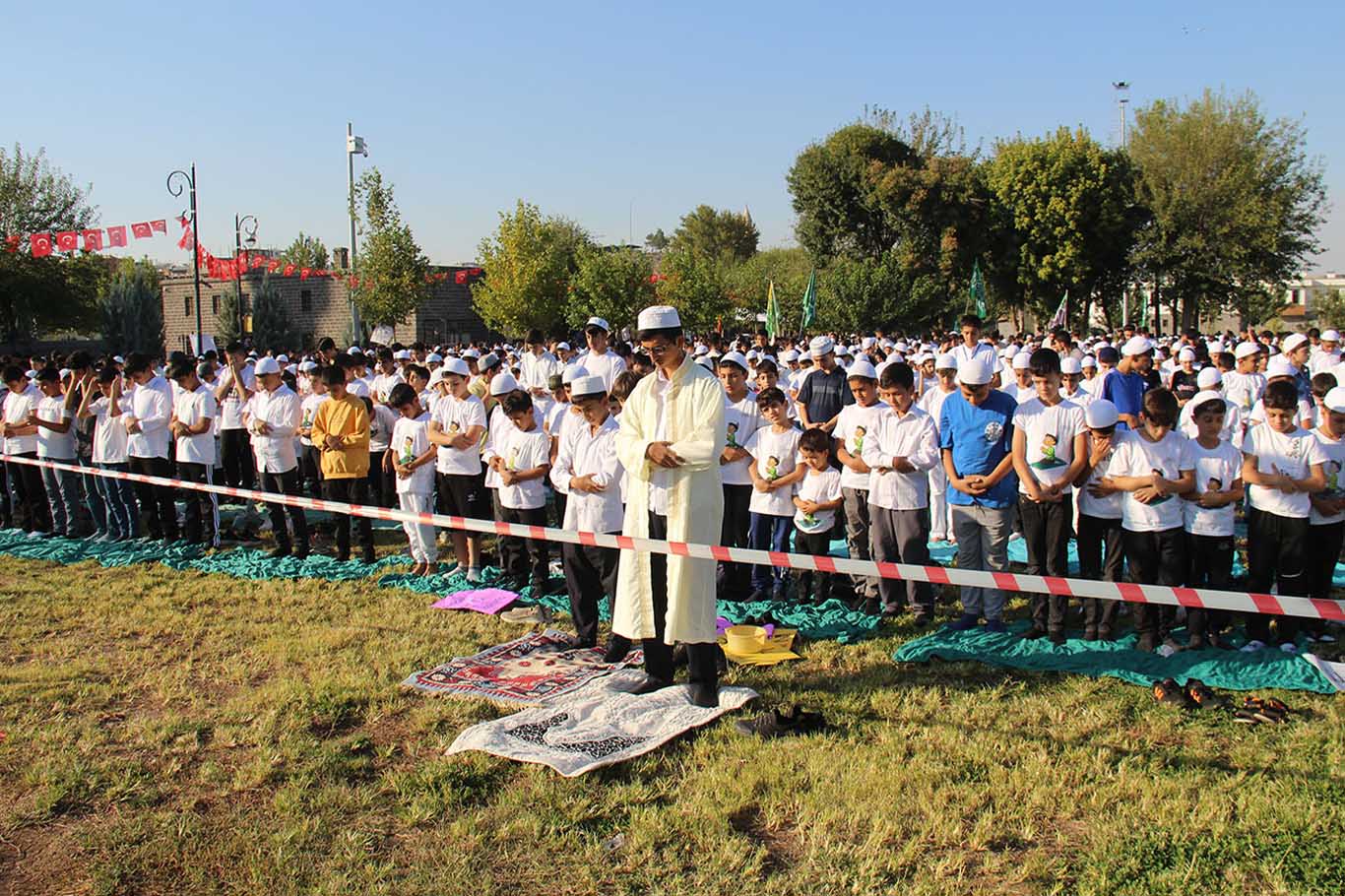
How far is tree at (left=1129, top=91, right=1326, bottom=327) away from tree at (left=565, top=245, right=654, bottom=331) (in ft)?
73.7

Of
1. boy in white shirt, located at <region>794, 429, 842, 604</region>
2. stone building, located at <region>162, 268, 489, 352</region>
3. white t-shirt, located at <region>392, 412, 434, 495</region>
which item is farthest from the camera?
stone building, located at <region>162, 268, 489, 352</region>

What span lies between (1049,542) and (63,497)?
1030cm

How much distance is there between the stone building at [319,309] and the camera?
4634cm

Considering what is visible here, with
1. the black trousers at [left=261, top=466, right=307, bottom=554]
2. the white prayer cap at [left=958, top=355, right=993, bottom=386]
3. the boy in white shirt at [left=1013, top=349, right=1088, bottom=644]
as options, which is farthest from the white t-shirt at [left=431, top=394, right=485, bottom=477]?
the boy in white shirt at [left=1013, top=349, right=1088, bottom=644]

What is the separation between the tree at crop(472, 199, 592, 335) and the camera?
40.3 metres

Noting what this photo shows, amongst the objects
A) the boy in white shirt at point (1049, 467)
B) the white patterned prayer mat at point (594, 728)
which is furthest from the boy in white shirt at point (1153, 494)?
the white patterned prayer mat at point (594, 728)

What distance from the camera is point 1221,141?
41531 millimetres

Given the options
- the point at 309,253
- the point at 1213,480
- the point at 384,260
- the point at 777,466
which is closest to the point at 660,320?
the point at 777,466

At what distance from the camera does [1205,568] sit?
6441 mm

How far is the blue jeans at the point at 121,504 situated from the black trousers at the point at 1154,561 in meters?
9.77

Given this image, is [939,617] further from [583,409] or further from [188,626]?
[188,626]

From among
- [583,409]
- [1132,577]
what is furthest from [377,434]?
[1132,577]

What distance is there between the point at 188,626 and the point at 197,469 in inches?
129

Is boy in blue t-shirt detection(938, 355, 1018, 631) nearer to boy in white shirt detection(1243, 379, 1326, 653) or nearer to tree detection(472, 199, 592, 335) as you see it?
boy in white shirt detection(1243, 379, 1326, 653)
